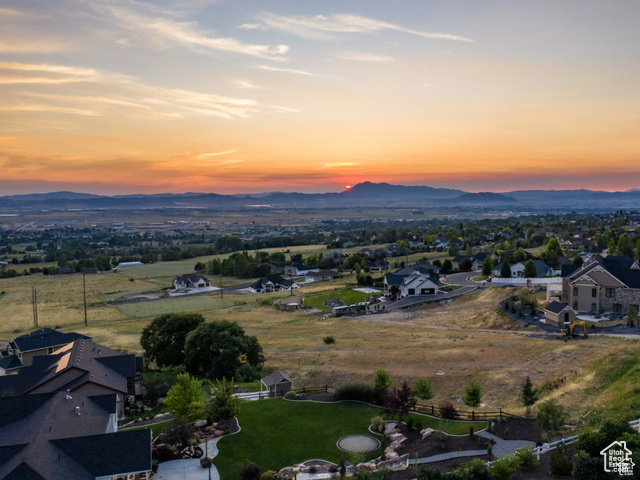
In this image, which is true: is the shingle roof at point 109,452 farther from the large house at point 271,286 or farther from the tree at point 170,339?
the large house at point 271,286

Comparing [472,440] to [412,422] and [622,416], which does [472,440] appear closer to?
[412,422]

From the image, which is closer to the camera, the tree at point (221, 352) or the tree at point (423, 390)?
the tree at point (423, 390)

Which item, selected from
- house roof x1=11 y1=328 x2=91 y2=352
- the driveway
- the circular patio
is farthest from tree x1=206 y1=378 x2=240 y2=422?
house roof x1=11 y1=328 x2=91 y2=352

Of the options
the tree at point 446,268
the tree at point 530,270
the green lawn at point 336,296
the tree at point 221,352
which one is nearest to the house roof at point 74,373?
the tree at point 221,352

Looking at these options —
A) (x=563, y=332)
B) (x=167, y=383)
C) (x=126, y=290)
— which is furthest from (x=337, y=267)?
(x=167, y=383)

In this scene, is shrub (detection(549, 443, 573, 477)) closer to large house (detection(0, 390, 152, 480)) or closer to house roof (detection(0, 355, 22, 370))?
large house (detection(0, 390, 152, 480))
